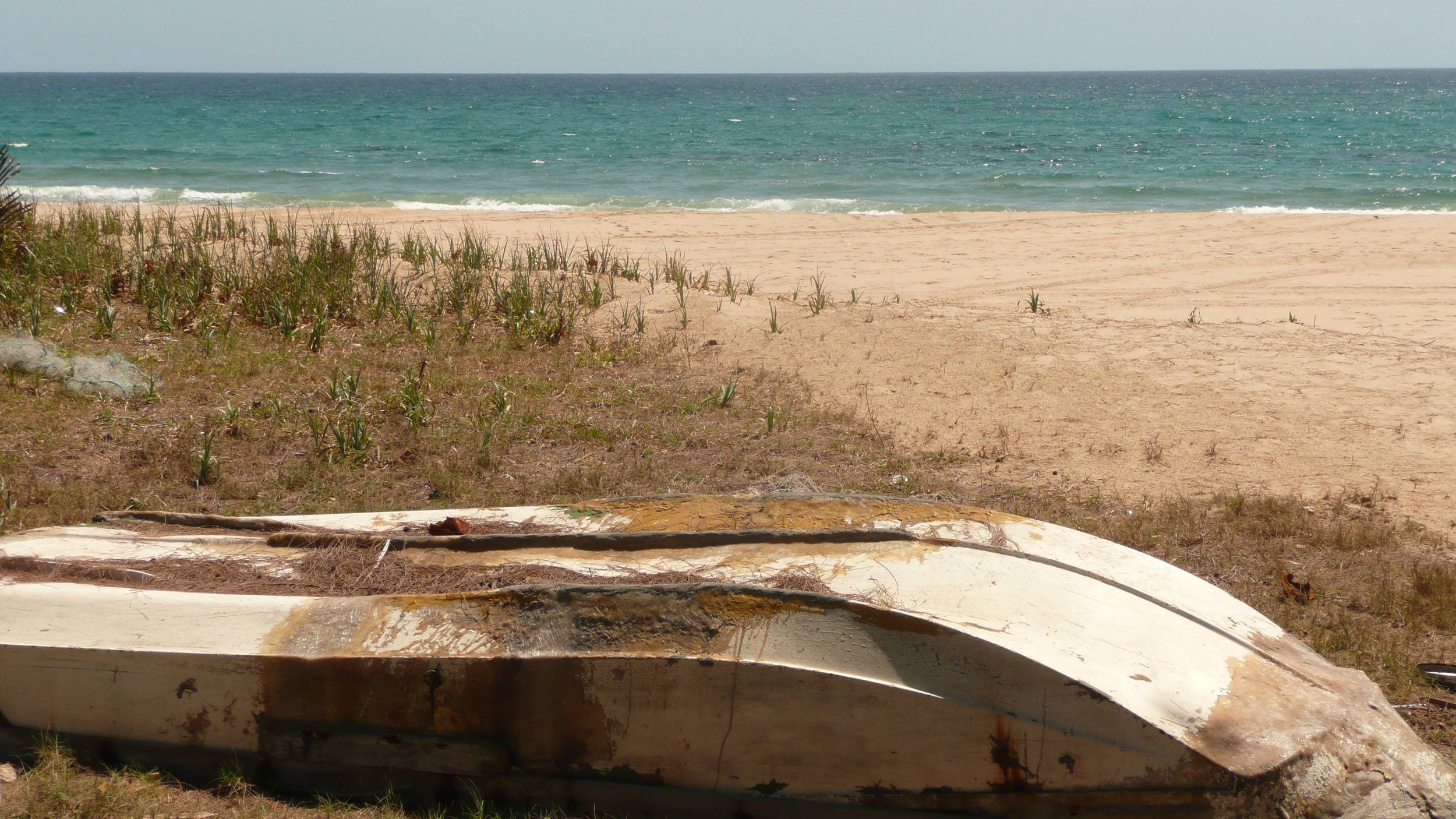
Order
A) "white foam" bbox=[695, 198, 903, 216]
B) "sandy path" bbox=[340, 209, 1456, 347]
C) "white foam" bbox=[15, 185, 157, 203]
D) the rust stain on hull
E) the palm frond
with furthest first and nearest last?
"white foam" bbox=[15, 185, 157, 203], "white foam" bbox=[695, 198, 903, 216], "sandy path" bbox=[340, 209, 1456, 347], the palm frond, the rust stain on hull

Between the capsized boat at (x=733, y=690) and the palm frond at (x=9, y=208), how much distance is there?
6005 mm

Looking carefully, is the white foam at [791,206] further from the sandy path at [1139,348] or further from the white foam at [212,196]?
the white foam at [212,196]

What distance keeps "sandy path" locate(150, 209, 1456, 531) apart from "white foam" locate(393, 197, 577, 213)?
16.2ft

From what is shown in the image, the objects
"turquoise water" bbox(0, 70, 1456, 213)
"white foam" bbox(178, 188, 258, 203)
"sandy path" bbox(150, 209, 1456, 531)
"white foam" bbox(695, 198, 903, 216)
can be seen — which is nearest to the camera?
"sandy path" bbox(150, 209, 1456, 531)

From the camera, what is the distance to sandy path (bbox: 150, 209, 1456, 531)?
584 cm

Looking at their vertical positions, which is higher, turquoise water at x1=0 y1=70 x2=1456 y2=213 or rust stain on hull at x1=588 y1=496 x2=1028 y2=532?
turquoise water at x1=0 y1=70 x2=1456 y2=213

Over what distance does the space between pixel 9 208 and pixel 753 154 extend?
966 inches

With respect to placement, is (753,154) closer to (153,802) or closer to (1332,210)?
(1332,210)

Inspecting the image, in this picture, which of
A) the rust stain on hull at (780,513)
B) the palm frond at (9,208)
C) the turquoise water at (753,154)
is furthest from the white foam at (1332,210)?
the palm frond at (9,208)

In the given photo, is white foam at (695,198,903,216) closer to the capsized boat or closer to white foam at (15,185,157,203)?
white foam at (15,185,157,203)

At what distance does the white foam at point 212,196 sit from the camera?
20.1 meters

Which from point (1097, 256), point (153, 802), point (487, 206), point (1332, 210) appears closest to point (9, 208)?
point (153, 802)

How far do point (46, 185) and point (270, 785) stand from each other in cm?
2439

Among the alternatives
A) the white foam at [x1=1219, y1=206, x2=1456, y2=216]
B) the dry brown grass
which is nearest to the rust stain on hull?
the dry brown grass
